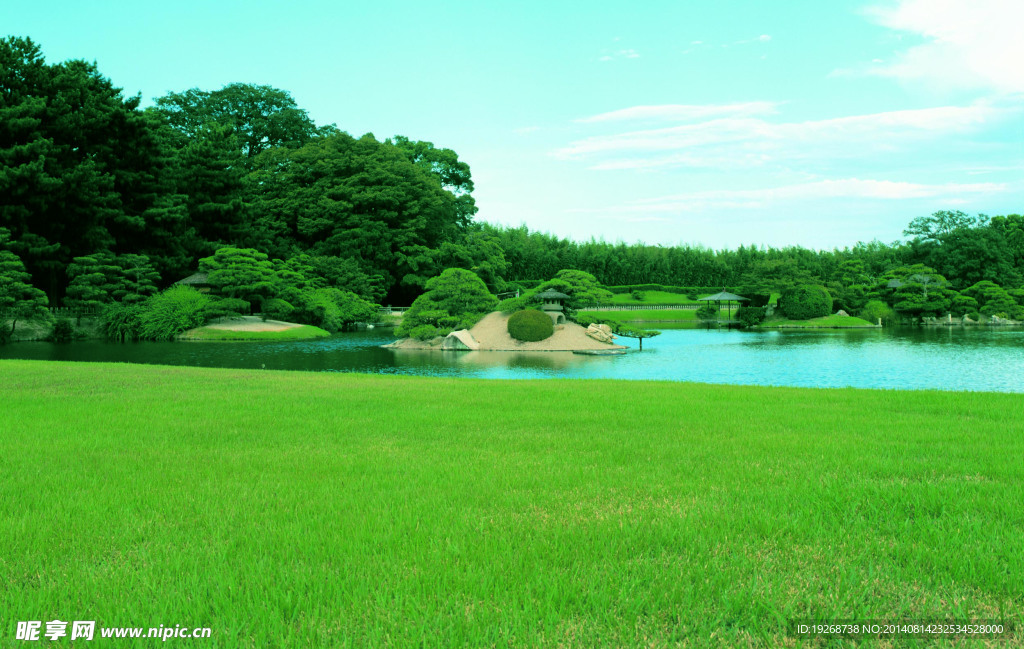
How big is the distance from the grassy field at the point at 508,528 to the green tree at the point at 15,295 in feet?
81.3

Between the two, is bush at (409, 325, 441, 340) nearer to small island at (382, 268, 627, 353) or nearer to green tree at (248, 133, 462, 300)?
small island at (382, 268, 627, 353)

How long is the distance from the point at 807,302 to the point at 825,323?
189cm

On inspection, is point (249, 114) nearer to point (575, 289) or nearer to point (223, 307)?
point (223, 307)

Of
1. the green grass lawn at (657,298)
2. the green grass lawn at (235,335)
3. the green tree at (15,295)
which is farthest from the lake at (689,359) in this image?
the green grass lawn at (657,298)

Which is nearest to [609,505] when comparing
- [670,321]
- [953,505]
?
[953,505]

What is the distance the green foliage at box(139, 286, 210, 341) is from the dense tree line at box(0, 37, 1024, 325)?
1.09 metres

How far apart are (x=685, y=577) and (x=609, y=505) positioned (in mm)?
831

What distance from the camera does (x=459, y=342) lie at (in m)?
24.0

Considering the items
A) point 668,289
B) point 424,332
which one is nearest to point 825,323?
point 668,289

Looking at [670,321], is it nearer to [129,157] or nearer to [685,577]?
[129,157]

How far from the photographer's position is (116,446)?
4.54 meters

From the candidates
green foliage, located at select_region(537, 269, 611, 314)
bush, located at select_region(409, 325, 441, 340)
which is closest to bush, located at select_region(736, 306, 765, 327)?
green foliage, located at select_region(537, 269, 611, 314)

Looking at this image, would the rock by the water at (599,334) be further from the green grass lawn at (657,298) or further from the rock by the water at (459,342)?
the green grass lawn at (657,298)

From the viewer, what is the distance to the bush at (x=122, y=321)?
1089 inches
